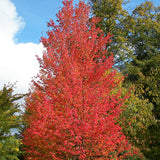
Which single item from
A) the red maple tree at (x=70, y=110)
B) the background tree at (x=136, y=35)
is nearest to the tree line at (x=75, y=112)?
the red maple tree at (x=70, y=110)

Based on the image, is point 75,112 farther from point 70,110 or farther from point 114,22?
point 114,22

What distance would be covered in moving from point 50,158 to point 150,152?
16.3 feet

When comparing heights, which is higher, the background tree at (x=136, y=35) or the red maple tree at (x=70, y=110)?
the background tree at (x=136, y=35)

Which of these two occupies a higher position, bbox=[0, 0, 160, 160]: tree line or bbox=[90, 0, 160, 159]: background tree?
bbox=[90, 0, 160, 159]: background tree

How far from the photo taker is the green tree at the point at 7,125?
7.75 meters

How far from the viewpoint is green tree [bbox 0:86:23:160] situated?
305 inches

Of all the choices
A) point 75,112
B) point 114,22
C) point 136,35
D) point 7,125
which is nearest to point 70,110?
point 75,112

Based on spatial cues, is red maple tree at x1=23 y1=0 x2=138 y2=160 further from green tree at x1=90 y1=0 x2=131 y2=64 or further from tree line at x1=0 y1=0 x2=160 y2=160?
green tree at x1=90 y1=0 x2=131 y2=64

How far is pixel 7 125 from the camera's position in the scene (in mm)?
8172

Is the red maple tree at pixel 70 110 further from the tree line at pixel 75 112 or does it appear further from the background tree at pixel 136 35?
the background tree at pixel 136 35

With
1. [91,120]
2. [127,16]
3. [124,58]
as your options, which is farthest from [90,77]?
[127,16]

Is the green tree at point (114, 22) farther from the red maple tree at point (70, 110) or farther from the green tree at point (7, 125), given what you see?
the green tree at point (7, 125)

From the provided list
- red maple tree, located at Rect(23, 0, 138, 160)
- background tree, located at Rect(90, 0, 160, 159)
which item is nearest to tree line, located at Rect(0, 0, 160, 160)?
red maple tree, located at Rect(23, 0, 138, 160)

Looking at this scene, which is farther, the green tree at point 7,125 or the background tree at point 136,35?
the background tree at point 136,35
